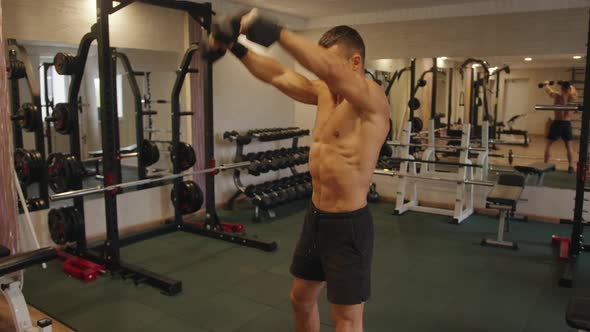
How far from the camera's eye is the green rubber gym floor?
106 inches

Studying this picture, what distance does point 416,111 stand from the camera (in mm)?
5629

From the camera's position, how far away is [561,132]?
523cm

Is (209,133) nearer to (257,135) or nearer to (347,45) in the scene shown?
(257,135)

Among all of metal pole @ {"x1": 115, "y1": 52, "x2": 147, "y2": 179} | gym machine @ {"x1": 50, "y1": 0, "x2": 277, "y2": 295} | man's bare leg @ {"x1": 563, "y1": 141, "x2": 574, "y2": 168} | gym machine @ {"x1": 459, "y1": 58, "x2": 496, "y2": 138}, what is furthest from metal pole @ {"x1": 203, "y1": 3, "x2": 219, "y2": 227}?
man's bare leg @ {"x1": 563, "y1": 141, "x2": 574, "y2": 168}

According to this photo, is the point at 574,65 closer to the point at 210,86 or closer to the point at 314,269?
the point at 210,86

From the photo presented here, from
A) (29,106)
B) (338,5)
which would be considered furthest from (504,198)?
(29,106)

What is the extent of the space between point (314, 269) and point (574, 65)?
4502 millimetres

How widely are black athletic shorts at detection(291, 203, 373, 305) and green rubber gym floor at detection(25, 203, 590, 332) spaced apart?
3.35 ft

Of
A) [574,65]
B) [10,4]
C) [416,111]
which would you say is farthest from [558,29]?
[10,4]

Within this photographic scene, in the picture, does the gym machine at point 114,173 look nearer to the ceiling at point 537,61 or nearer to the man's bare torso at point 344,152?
the man's bare torso at point 344,152

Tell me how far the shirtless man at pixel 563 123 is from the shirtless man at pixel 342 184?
4.19 m

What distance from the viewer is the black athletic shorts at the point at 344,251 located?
65.6 inches

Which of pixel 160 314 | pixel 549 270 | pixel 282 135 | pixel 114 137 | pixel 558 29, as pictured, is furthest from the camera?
pixel 282 135

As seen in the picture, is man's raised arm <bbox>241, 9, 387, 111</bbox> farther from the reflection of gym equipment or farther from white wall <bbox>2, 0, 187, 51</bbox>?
the reflection of gym equipment
